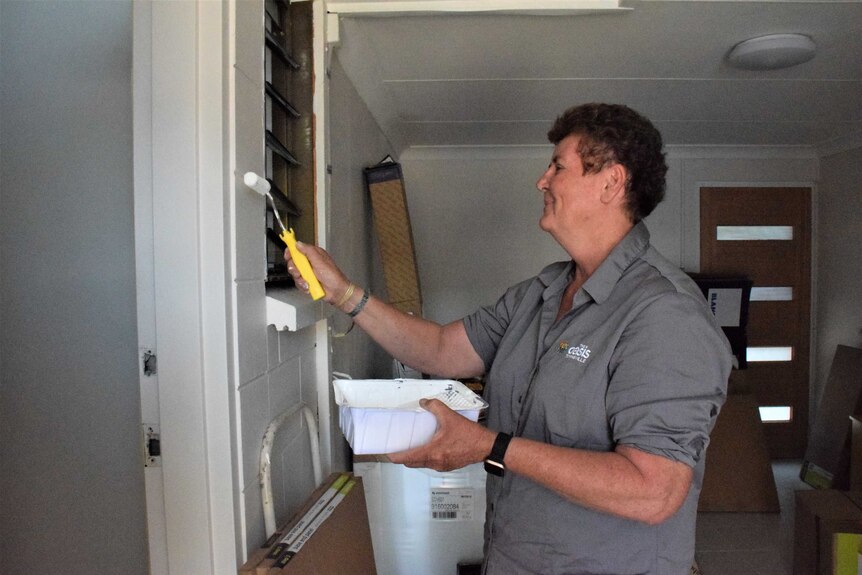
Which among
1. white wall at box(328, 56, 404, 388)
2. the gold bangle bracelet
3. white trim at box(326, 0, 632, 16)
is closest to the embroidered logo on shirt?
the gold bangle bracelet

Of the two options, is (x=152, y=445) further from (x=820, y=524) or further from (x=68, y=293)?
(x=820, y=524)

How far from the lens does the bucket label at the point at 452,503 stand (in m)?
2.03

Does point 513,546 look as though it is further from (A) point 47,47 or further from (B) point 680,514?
(A) point 47,47

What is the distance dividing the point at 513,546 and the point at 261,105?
994 mm

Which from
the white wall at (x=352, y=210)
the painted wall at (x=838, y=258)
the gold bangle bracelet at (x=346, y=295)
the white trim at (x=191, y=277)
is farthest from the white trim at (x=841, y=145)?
the white trim at (x=191, y=277)

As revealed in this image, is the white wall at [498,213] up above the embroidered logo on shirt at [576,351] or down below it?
above

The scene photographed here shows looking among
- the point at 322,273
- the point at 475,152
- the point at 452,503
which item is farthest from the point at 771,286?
the point at 322,273

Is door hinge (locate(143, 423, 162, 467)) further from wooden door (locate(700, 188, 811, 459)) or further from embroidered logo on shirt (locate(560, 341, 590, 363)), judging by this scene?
wooden door (locate(700, 188, 811, 459))

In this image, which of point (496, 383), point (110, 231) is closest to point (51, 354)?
point (110, 231)

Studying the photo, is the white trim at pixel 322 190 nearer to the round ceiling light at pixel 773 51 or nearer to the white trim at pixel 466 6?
the white trim at pixel 466 6

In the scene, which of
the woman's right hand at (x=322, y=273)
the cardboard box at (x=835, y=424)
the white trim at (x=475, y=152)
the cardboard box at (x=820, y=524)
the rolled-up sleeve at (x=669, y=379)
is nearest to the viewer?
the rolled-up sleeve at (x=669, y=379)

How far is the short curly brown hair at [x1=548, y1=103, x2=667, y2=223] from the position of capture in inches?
46.6

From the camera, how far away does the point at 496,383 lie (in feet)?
4.21

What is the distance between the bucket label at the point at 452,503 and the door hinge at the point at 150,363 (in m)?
1.32
